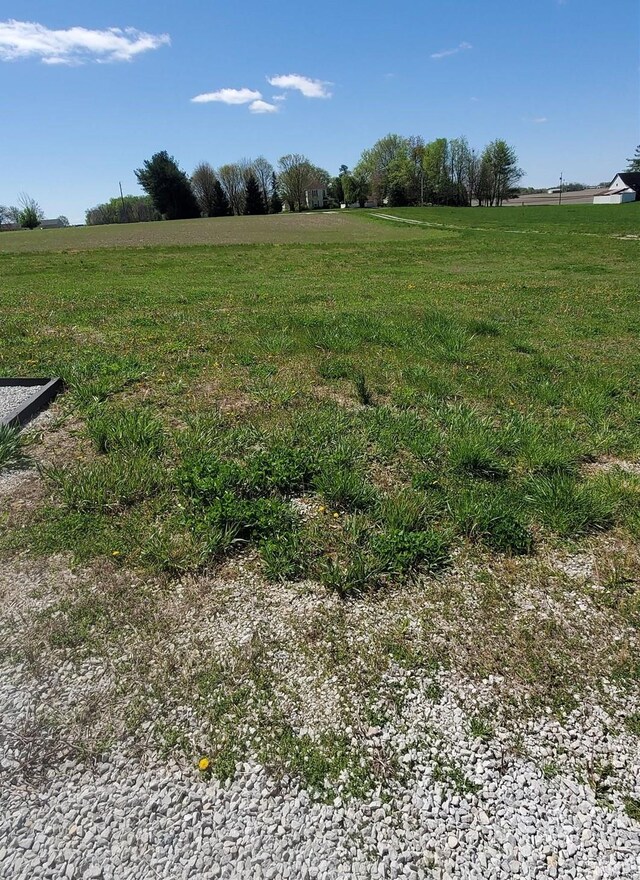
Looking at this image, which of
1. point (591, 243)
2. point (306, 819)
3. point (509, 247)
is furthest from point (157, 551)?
point (591, 243)

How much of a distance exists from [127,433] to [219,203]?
104 m

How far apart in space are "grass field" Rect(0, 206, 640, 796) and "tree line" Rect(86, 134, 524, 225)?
90.5 m

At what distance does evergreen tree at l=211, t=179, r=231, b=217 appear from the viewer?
319ft

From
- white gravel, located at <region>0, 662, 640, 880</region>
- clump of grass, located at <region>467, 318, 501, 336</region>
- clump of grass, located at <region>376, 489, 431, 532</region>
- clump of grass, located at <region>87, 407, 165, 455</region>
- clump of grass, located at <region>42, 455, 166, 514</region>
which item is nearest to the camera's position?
white gravel, located at <region>0, 662, 640, 880</region>

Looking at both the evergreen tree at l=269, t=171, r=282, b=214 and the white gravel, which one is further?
the evergreen tree at l=269, t=171, r=282, b=214

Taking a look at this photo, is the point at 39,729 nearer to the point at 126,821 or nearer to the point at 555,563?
the point at 126,821

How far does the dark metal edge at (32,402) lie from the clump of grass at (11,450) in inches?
8.9

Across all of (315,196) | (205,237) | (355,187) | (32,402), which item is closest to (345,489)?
(32,402)

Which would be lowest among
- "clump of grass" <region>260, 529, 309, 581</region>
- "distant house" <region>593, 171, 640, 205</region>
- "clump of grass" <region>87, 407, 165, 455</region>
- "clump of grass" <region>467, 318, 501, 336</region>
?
"clump of grass" <region>260, 529, 309, 581</region>

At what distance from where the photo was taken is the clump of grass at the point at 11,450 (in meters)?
4.34

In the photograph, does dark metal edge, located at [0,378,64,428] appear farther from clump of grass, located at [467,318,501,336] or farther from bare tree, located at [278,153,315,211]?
bare tree, located at [278,153,315,211]

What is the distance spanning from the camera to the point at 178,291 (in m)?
12.8

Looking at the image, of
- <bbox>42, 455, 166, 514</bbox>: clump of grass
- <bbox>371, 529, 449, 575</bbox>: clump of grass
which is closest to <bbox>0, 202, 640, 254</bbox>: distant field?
<bbox>42, 455, 166, 514</bbox>: clump of grass

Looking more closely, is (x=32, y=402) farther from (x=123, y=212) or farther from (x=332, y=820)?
(x=123, y=212)
